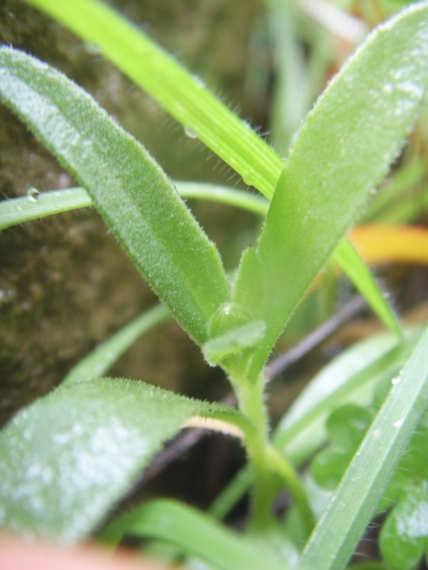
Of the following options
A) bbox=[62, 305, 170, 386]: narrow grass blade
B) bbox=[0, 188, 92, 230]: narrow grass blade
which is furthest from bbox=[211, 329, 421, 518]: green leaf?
bbox=[0, 188, 92, 230]: narrow grass blade

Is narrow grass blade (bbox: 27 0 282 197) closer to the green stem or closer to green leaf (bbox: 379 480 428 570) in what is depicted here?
the green stem

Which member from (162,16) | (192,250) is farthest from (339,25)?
(192,250)

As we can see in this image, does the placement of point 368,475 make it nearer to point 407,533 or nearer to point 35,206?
point 407,533

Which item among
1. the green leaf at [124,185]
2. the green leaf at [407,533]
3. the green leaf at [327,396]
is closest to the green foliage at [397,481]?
the green leaf at [407,533]

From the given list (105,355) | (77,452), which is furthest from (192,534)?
(105,355)

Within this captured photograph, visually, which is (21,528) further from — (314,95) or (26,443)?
(314,95)

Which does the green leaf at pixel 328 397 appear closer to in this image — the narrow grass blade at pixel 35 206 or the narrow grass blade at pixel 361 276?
the narrow grass blade at pixel 361 276
